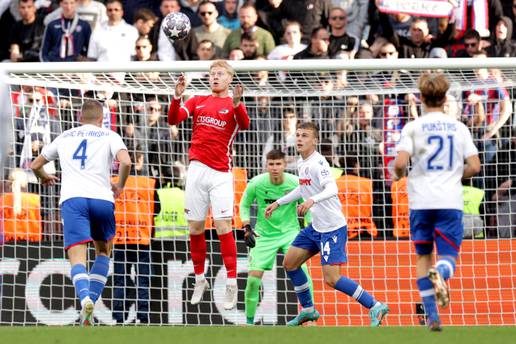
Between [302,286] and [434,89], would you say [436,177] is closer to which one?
[434,89]

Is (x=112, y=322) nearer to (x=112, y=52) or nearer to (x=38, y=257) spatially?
(x=38, y=257)

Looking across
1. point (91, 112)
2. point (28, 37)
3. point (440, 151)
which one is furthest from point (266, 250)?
point (28, 37)

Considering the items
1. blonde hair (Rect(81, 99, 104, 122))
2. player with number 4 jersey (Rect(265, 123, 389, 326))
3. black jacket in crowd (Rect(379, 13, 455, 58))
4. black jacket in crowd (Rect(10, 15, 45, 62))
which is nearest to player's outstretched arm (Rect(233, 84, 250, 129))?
player with number 4 jersey (Rect(265, 123, 389, 326))

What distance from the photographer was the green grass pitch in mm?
7574

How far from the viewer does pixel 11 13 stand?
57.6 ft

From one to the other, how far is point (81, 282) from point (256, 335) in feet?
9.06

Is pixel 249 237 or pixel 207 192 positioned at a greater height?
pixel 207 192

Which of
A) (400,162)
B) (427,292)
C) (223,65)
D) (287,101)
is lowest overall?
(427,292)

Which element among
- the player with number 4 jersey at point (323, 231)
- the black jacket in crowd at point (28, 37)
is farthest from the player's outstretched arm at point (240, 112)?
the black jacket in crowd at point (28, 37)

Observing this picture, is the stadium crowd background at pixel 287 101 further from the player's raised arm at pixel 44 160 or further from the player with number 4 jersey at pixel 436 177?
the player with number 4 jersey at pixel 436 177

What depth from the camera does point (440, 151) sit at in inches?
344

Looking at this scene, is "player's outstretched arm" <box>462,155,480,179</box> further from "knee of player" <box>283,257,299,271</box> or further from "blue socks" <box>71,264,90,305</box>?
"blue socks" <box>71,264,90,305</box>

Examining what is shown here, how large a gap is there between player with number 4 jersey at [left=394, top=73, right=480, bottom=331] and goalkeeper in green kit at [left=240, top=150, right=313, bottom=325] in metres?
4.17

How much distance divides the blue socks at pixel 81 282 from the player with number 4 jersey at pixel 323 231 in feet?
6.97
